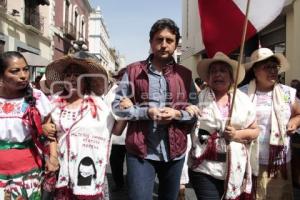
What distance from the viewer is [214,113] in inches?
132

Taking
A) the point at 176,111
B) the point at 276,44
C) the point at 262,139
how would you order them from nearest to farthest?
the point at 176,111
the point at 262,139
the point at 276,44

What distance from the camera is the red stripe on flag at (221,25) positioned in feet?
12.5

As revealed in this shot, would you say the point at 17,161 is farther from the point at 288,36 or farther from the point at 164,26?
the point at 288,36

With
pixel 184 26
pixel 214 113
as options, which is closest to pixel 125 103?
pixel 214 113

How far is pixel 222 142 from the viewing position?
329cm

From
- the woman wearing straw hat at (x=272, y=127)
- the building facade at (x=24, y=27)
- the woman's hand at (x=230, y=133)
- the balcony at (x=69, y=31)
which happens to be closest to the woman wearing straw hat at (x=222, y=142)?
the woman's hand at (x=230, y=133)

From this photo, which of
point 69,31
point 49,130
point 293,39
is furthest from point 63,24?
point 49,130

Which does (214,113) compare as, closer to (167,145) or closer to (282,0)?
(167,145)

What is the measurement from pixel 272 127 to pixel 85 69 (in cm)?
151

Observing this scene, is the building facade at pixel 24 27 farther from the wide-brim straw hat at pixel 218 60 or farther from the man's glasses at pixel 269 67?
the man's glasses at pixel 269 67

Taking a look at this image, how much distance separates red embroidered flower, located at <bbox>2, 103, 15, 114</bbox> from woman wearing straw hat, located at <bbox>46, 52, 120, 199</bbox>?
0.98 feet

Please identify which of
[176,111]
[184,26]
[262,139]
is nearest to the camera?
[176,111]

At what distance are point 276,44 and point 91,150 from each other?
8962 millimetres

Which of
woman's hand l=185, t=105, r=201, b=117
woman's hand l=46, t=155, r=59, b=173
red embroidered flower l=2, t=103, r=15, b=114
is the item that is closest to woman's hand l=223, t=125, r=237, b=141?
woman's hand l=185, t=105, r=201, b=117
